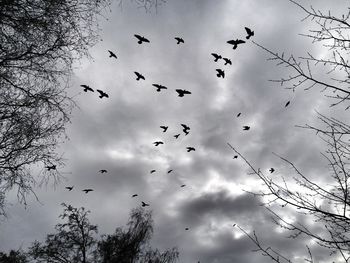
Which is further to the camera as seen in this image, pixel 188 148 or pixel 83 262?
pixel 83 262

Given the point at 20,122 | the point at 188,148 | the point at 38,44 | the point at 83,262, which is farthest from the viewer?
the point at 83,262

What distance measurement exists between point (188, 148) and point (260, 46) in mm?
6652

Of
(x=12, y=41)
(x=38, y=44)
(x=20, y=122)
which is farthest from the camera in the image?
(x=20, y=122)

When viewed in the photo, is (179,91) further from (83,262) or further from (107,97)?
(83,262)

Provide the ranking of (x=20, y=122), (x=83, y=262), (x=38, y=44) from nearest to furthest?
(x=38, y=44)
(x=20, y=122)
(x=83, y=262)

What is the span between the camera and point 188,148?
9.08 metres

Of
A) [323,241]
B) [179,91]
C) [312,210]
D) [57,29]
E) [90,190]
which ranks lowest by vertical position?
[323,241]

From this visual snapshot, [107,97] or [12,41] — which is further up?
[107,97]

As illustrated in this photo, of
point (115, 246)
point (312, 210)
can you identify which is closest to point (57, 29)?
point (312, 210)

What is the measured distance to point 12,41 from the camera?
455cm

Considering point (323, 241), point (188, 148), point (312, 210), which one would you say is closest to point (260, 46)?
point (312, 210)

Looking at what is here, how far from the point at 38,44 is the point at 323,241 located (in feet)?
16.5

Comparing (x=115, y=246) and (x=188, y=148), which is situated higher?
(x=188, y=148)

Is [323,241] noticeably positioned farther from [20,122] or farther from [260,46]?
[20,122]
